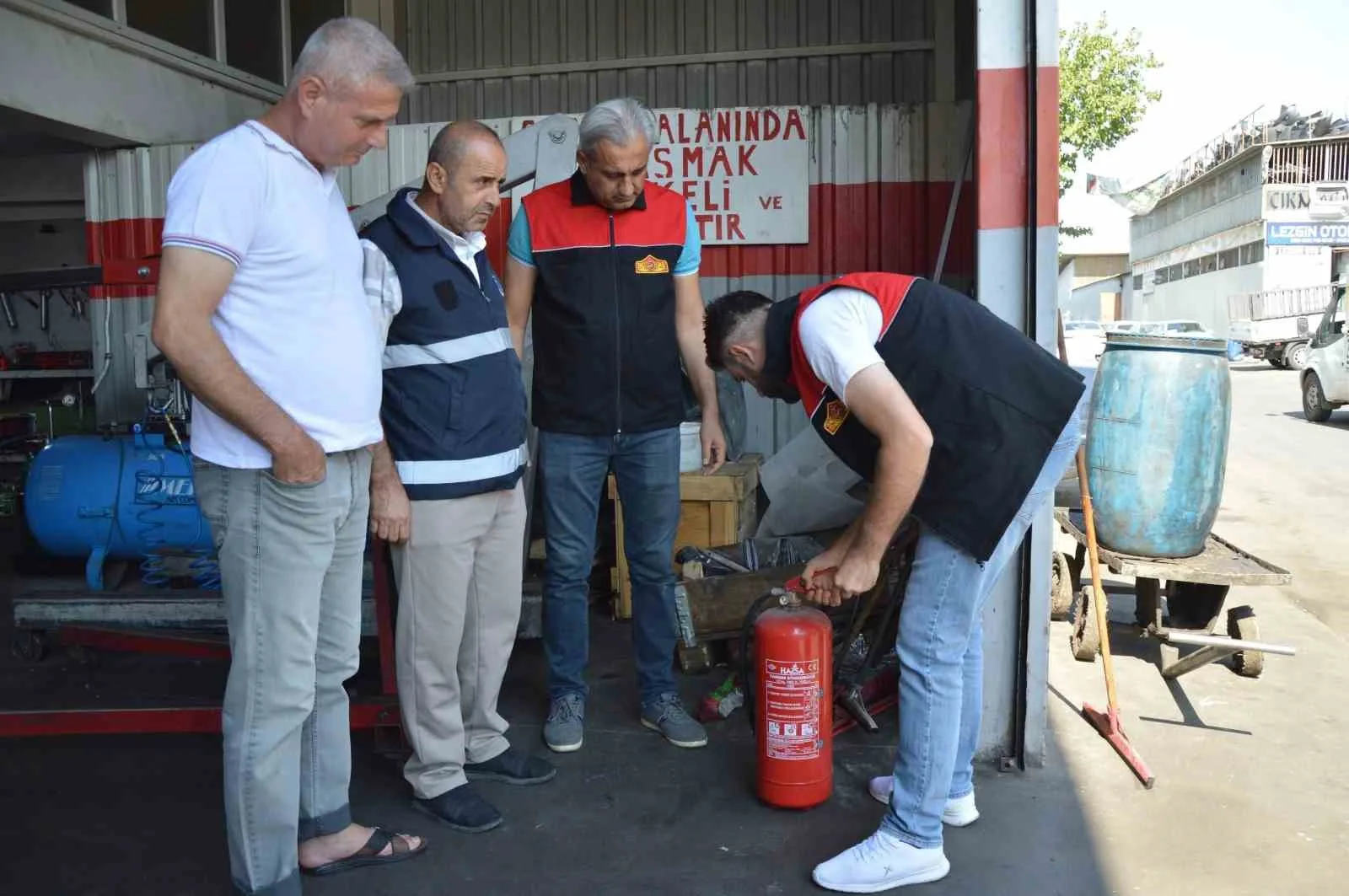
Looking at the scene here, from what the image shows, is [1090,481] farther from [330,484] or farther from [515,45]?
[515,45]

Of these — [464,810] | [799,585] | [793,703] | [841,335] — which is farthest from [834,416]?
[464,810]

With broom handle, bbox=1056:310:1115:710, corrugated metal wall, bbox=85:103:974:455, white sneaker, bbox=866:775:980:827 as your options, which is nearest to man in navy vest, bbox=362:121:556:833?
white sneaker, bbox=866:775:980:827

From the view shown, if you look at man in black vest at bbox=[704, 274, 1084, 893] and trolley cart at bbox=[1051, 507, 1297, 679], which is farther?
trolley cart at bbox=[1051, 507, 1297, 679]

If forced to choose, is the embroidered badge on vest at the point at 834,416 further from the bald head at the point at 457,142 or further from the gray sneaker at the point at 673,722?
the gray sneaker at the point at 673,722

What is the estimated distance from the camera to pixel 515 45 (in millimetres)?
9680

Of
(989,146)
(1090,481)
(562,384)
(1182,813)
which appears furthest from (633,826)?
(1090,481)

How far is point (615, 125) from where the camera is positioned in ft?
10.6

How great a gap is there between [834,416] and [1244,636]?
2928 millimetres

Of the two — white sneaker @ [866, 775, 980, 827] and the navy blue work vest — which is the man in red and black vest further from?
white sneaker @ [866, 775, 980, 827]

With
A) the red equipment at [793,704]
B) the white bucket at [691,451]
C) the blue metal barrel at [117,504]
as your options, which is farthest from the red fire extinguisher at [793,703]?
the blue metal barrel at [117,504]

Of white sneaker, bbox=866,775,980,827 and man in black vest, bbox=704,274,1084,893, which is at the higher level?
man in black vest, bbox=704,274,1084,893

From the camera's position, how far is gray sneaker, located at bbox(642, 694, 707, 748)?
3631 mm

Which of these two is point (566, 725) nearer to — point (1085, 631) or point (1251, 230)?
point (1085, 631)

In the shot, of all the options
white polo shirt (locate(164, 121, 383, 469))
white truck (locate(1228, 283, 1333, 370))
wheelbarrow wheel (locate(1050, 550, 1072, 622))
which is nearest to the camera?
white polo shirt (locate(164, 121, 383, 469))
